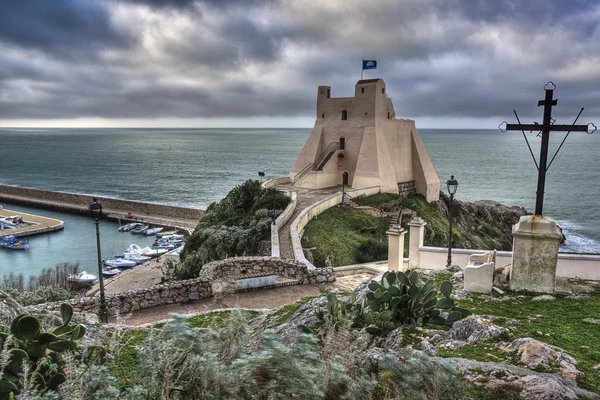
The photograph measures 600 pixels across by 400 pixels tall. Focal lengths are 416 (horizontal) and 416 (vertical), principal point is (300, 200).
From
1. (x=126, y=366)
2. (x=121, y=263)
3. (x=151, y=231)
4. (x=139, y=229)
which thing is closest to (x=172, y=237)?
(x=151, y=231)

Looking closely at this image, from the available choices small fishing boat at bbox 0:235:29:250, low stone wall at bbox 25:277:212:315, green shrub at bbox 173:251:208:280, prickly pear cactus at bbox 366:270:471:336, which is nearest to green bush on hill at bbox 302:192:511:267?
green shrub at bbox 173:251:208:280

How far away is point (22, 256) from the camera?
3628 cm

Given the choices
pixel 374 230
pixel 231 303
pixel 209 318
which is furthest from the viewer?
pixel 374 230

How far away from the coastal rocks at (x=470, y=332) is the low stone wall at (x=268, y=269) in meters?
6.48

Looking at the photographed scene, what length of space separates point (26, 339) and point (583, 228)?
178ft

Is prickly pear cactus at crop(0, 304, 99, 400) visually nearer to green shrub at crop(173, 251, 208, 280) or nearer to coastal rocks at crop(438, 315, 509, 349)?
coastal rocks at crop(438, 315, 509, 349)

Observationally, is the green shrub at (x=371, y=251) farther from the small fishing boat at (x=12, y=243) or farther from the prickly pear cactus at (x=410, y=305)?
the small fishing boat at (x=12, y=243)

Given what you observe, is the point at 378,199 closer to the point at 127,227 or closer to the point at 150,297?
the point at 150,297

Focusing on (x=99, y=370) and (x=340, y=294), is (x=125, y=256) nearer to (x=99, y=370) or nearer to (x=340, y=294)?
(x=340, y=294)

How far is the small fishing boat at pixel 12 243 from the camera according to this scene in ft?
123

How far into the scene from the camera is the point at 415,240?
38.9 feet

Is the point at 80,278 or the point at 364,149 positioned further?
the point at 364,149

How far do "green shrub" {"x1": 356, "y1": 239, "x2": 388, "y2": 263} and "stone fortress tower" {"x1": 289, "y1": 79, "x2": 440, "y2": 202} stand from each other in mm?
10620

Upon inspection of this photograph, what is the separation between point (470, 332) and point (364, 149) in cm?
2787
